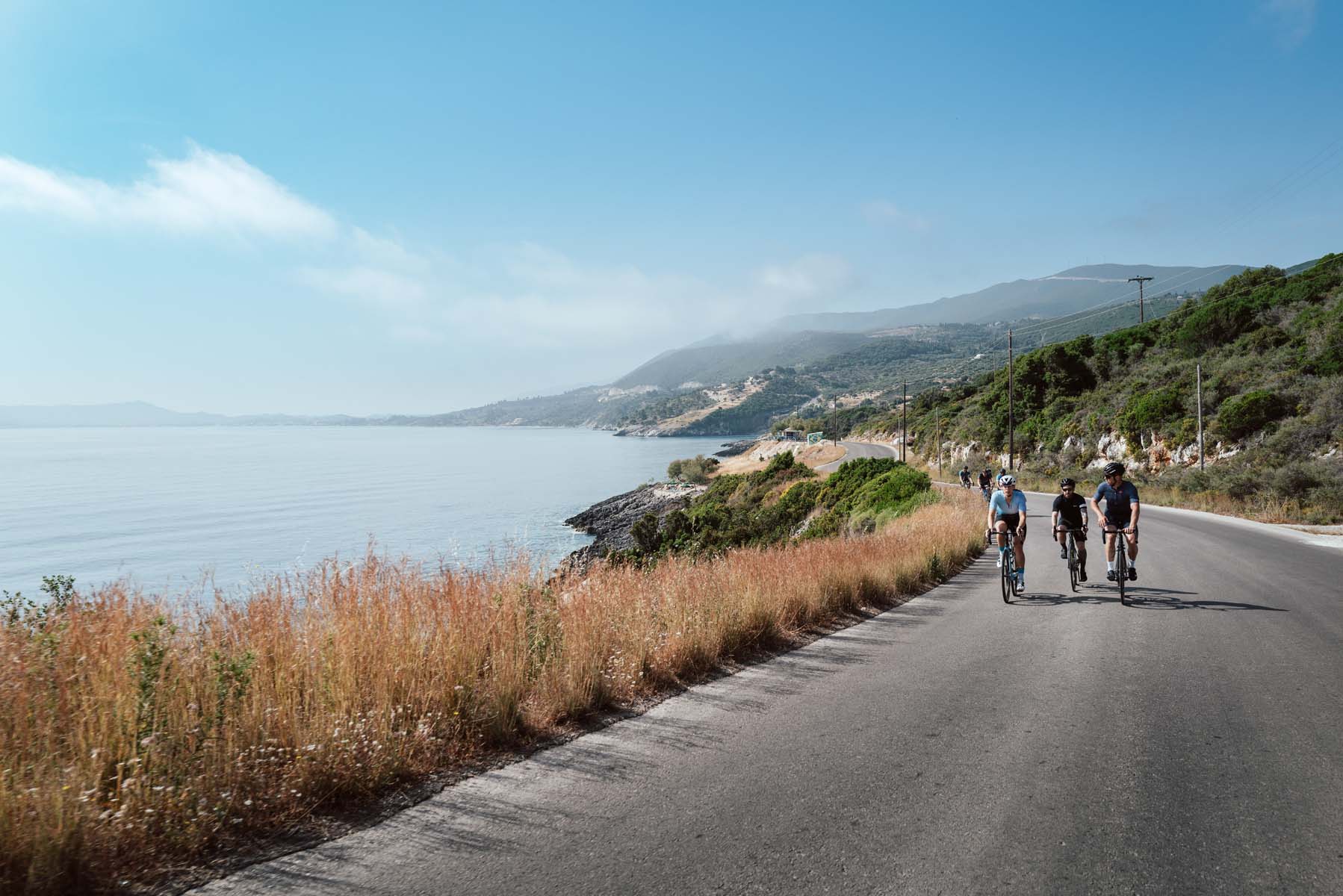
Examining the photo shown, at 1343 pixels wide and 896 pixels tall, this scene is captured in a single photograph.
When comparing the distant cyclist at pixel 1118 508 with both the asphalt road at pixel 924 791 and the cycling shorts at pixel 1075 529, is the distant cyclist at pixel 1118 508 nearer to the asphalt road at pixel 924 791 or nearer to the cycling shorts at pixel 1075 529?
the cycling shorts at pixel 1075 529

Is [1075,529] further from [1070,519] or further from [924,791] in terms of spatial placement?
[924,791]

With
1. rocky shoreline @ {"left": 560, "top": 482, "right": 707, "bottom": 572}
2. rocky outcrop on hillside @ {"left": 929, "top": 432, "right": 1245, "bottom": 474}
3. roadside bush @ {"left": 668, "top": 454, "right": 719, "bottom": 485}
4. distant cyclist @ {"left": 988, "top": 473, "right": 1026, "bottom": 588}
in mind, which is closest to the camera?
distant cyclist @ {"left": 988, "top": 473, "right": 1026, "bottom": 588}

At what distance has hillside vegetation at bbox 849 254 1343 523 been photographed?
2697 cm

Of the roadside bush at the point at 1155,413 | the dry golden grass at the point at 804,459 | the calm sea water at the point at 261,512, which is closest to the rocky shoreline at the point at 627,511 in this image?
the calm sea water at the point at 261,512

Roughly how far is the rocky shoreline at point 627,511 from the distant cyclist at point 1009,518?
1264 inches

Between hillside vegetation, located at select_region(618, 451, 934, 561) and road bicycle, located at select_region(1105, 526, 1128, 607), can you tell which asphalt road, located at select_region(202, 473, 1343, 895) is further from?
hillside vegetation, located at select_region(618, 451, 934, 561)

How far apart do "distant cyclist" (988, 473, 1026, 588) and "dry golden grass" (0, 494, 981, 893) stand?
5415 millimetres

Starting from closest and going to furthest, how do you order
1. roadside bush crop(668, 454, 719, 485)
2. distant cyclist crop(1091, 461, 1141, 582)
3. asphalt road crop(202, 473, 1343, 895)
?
asphalt road crop(202, 473, 1343, 895) → distant cyclist crop(1091, 461, 1141, 582) → roadside bush crop(668, 454, 719, 485)

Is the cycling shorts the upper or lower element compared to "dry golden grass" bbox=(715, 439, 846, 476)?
upper

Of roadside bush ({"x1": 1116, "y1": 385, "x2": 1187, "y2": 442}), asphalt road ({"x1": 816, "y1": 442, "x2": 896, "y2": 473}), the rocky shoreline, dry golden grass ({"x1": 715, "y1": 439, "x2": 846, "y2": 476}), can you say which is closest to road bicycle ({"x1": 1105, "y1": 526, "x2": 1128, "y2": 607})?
roadside bush ({"x1": 1116, "y1": 385, "x2": 1187, "y2": 442})

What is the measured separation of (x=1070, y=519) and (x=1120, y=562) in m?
1.31

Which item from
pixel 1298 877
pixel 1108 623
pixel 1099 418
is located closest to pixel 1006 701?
pixel 1298 877

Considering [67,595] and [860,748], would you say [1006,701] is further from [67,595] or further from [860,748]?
[67,595]

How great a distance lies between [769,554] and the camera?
434 inches
